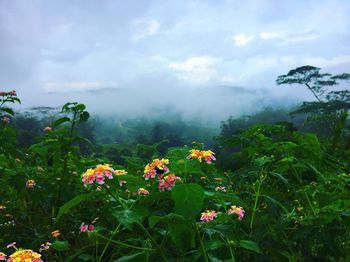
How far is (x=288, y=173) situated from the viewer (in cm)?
258

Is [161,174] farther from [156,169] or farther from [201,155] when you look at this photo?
[201,155]

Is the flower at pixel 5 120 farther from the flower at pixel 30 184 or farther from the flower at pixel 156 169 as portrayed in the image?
the flower at pixel 156 169

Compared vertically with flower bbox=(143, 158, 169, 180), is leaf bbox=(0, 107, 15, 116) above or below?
above

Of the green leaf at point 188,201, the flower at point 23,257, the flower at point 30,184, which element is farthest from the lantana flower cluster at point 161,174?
the flower at point 30,184

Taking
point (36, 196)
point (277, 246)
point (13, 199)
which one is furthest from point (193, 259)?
point (13, 199)

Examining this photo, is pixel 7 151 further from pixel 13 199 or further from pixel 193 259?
pixel 193 259

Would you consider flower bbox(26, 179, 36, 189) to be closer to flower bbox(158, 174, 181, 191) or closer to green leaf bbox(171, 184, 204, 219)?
flower bbox(158, 174, 181, 191)

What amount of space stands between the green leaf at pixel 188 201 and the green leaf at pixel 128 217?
0.57 feet

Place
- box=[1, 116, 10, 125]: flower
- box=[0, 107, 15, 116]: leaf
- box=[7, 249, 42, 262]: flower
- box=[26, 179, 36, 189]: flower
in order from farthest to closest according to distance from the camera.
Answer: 1. box=[1, 116, 10, 125]: flower
2. box=[0, 107, 15, 116]: leaf
3. box=[26, 179, 36, 189]: flower
4. box=[7, 249, 42, 262]: flower

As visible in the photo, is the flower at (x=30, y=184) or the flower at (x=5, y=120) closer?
the flower at (x=30, y=184)

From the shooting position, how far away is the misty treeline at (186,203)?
172 cm

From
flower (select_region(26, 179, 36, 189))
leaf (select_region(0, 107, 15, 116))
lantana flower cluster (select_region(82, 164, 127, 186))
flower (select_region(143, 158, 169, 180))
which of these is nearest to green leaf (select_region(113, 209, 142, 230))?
lantana flower cluster (select_region(82, 164, 127, 186))

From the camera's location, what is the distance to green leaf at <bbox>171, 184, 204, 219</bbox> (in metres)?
1.53

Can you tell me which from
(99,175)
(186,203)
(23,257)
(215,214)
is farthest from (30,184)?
(186,203)
